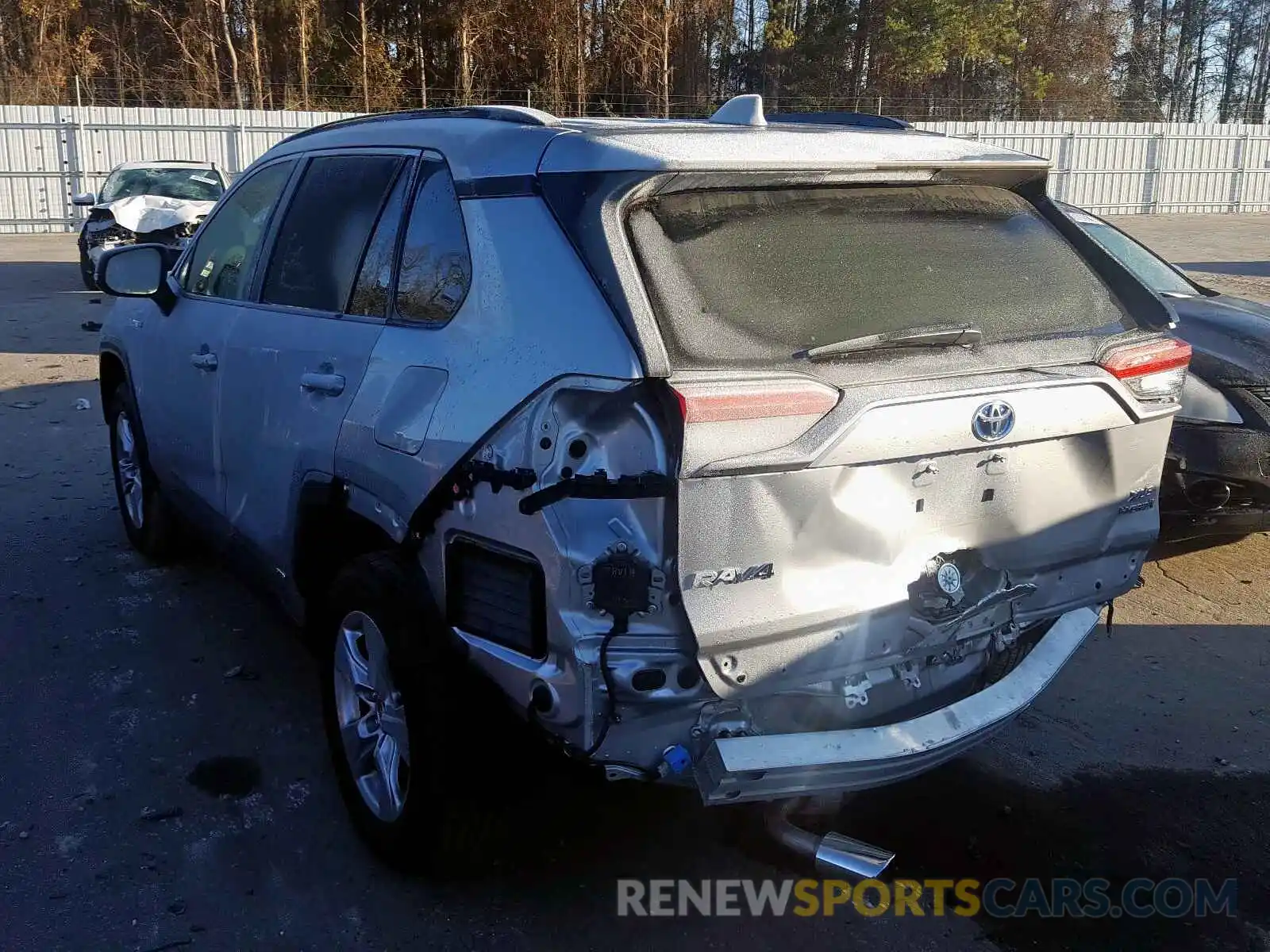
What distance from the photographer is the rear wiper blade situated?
261 centimetres

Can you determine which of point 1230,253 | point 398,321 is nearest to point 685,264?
point 398,321

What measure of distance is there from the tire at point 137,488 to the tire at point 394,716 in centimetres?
230

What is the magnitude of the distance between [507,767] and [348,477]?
908 millimetres

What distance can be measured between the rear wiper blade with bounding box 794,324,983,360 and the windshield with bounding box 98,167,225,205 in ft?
48.7

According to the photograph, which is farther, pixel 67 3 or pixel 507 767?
pixel 67 3

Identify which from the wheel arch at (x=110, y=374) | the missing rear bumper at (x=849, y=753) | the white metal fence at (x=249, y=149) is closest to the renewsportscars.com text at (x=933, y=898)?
the missing rear bumper at (x=849, y=753)

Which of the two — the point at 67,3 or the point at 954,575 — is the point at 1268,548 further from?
the point at 67,3

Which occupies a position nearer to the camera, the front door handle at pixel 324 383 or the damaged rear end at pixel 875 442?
the damaged rear end at pixel 875 442

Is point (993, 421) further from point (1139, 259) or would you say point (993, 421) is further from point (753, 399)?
point (1139, 259)

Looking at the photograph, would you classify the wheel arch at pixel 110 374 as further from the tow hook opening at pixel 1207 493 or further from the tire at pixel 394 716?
the tow hook opening at pixel 1207 493

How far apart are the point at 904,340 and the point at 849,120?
3.74 feet

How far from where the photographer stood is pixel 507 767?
279 cm

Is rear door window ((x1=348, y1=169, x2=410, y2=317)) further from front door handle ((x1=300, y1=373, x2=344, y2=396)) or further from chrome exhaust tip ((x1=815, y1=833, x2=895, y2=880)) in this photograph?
chrome exhaust tip ((x1=815, y1=833, x2=895, y2=880))

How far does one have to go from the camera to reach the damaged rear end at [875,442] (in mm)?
2449
